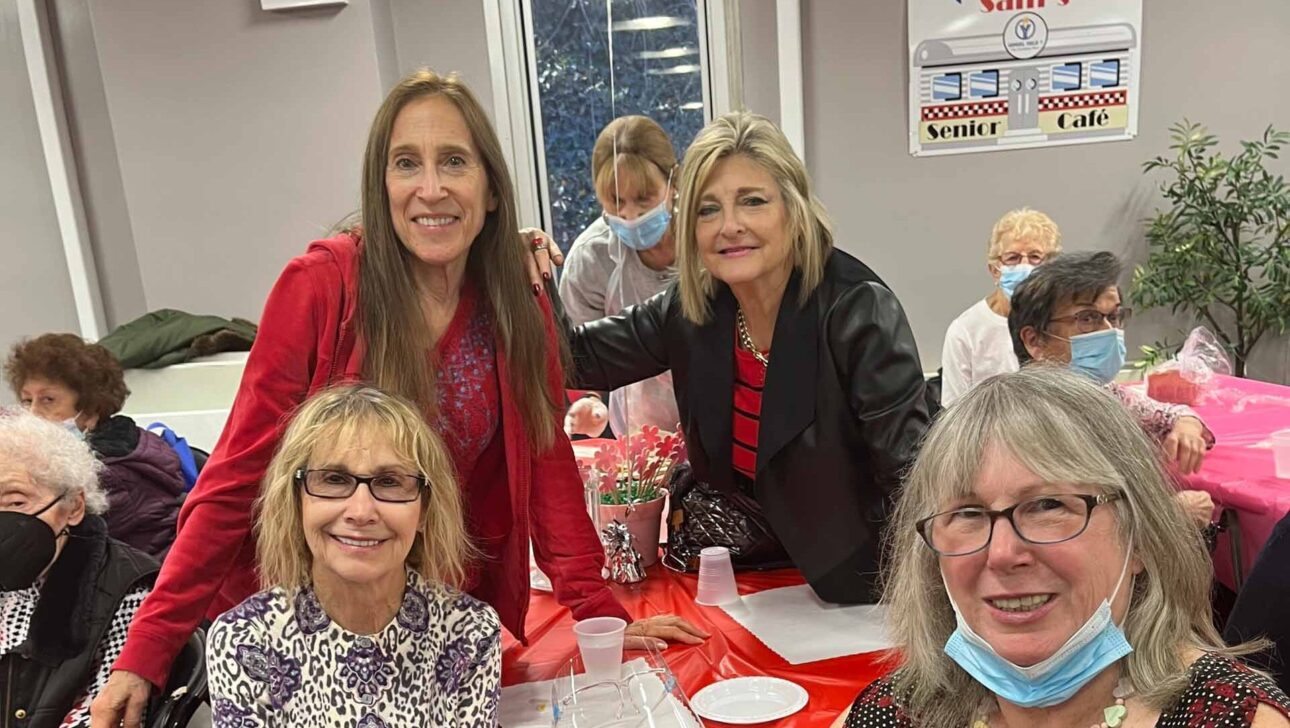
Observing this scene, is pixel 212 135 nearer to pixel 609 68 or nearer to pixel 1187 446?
pixel 609 68

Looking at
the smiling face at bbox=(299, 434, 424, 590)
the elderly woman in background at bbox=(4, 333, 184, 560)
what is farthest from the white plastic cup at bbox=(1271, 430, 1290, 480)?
the elderly woman in background at bbox=(4, 333, 184, 560)

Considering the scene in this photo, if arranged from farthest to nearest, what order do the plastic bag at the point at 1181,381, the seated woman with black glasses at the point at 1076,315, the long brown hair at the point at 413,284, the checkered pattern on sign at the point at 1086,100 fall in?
1. the checkered pattern on sign at the point at 1086,100
2. the plastic bag at the point at 1181,381
3. the seated woman with black glasses at the point at 1076,315
4. the long brown hair at the point at 413,284

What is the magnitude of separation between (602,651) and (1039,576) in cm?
79

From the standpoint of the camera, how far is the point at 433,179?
5.16ft

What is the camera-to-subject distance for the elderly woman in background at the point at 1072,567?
1025mm

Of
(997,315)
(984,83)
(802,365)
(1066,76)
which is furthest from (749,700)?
(1066,76)

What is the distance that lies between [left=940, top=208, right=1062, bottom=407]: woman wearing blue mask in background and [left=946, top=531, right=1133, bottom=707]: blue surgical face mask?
2292 millimetres

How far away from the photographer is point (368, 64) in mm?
4125

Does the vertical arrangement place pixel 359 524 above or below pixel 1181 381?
above

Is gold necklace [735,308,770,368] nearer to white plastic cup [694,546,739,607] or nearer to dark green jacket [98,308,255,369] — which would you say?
white plastic cup [694,546,739,607]

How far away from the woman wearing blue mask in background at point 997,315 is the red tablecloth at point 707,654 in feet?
5.38

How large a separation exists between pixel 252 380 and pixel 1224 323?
449 cm

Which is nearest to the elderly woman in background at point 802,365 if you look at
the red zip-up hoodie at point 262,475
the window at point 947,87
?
the red zip-up hoodie at point 262,475

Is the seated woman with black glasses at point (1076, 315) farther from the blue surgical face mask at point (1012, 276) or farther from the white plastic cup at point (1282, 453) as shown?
the blue surgical face mask at point (1012, 276)
